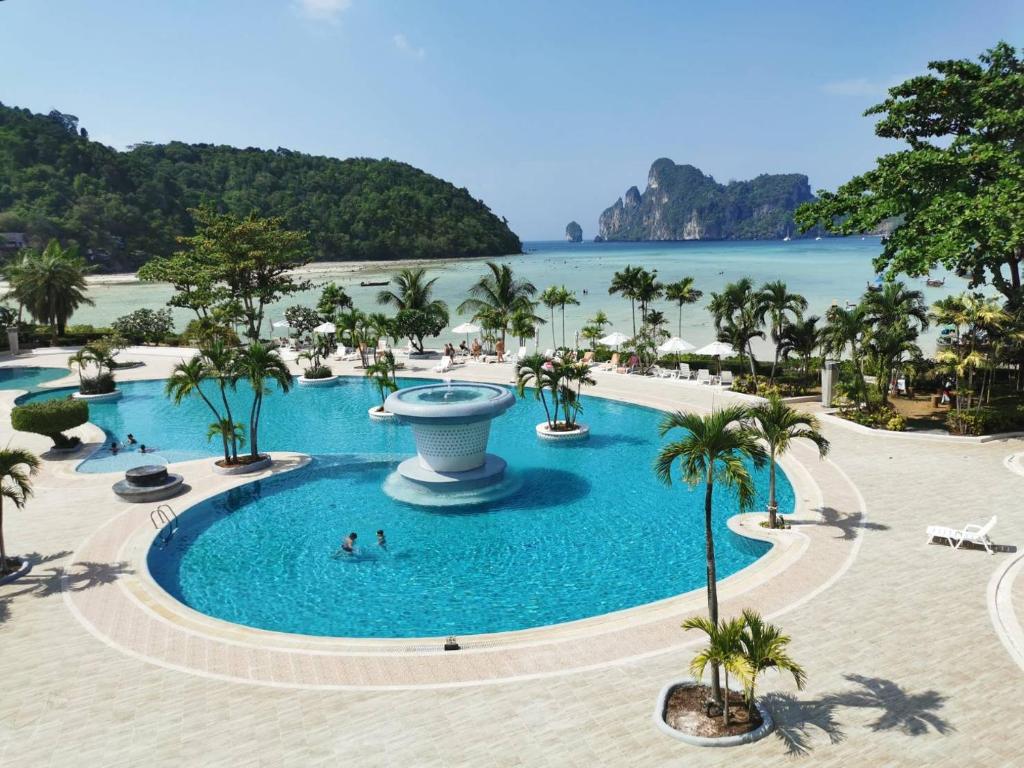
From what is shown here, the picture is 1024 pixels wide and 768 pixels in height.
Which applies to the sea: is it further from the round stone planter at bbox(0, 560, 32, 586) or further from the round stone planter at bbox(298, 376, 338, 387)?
the round stone planter at bbox(0, 560, 32, 586)

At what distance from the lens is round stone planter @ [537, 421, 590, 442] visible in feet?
82.9

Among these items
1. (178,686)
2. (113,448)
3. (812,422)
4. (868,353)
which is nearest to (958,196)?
(868,353)

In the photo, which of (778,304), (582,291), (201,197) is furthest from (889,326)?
(201,197)

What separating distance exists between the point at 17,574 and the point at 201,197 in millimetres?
133973

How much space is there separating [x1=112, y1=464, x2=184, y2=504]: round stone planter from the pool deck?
118 inches

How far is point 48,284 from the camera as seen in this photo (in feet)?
156

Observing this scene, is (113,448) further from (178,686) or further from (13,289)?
(13,289)

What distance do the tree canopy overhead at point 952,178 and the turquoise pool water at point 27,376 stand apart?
41.7 metres

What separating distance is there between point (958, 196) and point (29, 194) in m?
133

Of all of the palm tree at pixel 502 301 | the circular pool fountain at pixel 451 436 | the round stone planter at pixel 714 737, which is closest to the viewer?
the round stone planter at pixel 714 737

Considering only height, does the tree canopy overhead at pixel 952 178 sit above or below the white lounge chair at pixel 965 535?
above

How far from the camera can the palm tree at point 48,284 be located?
47.2 meters

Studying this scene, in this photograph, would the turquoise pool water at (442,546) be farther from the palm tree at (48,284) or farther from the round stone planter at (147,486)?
the palm tree at (48,284)

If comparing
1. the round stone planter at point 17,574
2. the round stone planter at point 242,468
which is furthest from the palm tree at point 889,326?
the round stone planter at point 17,574
